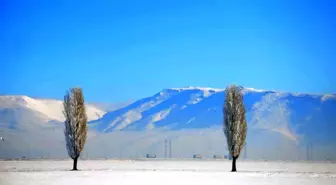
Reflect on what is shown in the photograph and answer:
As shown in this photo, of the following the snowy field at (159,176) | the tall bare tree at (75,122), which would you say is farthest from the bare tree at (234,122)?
the tall bare tree at (75,122)

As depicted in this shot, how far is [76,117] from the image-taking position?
3381 inches

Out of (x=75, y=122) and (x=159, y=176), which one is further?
(x=75, y=122)

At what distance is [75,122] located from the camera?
85562 mm

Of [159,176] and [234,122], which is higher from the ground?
[234,122]

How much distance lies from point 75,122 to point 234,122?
24.8m

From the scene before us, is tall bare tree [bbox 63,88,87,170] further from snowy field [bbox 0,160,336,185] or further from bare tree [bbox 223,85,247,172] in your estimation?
bare tree [bbox 223,85,247,172]

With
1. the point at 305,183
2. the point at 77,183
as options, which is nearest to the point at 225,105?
the point at 305,183

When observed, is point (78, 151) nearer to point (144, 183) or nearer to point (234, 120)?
point (234, 120)

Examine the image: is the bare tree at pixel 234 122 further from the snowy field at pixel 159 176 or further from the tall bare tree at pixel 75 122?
the tall bare tree at pixel 75 122

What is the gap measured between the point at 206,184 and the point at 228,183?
263 centimetres

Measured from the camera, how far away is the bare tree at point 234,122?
8150 centimetres

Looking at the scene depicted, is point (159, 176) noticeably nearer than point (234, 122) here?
Yes

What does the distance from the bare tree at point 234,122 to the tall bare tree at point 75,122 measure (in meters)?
22.2

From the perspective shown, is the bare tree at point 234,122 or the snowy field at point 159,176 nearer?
the snowy field at point 159,176
